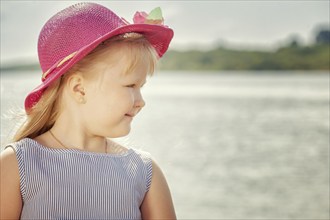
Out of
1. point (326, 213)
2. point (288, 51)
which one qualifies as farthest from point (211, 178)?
point (288, 51)

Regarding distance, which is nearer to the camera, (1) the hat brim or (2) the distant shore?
(1) the hat brim

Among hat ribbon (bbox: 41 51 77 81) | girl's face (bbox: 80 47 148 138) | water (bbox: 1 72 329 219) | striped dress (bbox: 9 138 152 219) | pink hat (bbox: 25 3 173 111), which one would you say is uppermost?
pink hat (bbox: 25 3 173 111)

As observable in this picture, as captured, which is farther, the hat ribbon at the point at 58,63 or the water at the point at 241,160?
the water at the point at 241,160

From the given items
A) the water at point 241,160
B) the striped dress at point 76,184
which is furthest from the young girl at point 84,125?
the water at point 241,160

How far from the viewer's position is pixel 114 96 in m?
1.63

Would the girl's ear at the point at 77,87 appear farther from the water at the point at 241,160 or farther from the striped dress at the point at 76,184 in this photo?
the water at the point at 241,160

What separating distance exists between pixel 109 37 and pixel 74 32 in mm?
94

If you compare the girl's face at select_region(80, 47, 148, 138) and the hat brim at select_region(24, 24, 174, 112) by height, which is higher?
the hat brim at select_region(24, 24, 174, 112)

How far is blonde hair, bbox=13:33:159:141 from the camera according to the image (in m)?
1.65

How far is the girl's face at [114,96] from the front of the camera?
1.64 m

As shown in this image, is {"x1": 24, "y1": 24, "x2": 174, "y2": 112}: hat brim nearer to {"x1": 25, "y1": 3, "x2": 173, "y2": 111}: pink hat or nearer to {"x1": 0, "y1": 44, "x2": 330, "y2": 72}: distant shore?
{"x1": 25, "y1": 3, "x2": 173, "y2": 111}: pink hat

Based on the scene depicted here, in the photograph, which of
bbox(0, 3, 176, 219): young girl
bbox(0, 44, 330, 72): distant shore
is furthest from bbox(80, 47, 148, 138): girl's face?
bbox(0, 44, 330, 72): distant shore

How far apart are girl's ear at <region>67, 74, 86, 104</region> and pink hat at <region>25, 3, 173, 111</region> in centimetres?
4

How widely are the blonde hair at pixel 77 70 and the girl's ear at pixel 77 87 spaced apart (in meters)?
0.01
